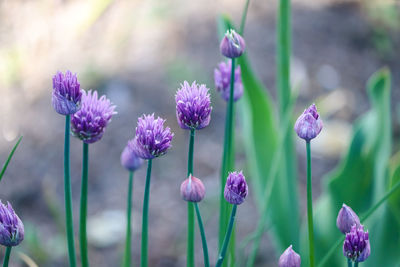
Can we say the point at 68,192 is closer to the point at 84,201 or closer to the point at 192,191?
the point at 84,201

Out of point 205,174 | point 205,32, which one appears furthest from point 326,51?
point 205,174

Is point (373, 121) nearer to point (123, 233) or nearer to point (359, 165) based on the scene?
point (359, 165)

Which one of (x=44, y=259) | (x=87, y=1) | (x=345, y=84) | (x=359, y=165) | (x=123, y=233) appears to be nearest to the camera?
(x=359, y=165)

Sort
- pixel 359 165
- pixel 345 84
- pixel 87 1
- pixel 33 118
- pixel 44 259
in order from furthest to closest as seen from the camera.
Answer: pixel 87 1 → pixel 345 84 → pixel 33 118 → pixel 44 259 → pixel 359 165

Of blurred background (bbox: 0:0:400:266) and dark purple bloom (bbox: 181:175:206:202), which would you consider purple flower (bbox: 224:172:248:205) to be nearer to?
dark purple bloom (bbox: 181:175:206:202)

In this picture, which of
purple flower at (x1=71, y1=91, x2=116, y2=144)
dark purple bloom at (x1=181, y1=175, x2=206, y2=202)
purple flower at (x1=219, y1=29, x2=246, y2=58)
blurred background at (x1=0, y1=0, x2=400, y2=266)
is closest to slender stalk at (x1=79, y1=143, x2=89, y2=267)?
purple flower at (x1=71, y1=91, x2=116, y2=144)
